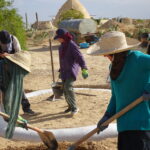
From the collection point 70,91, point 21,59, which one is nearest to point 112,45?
point 21,59

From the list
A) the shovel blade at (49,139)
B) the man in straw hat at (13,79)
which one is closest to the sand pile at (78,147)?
the shovel blade at (49,139)

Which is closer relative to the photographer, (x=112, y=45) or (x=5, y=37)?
(x=112, y=45)

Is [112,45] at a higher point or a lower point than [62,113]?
higher

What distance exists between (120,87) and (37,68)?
1019 cm

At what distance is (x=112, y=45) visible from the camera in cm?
324

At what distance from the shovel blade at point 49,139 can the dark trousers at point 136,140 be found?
5.43 ft

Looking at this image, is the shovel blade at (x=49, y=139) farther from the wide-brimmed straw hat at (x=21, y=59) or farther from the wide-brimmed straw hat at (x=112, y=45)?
the wide-brimmed straw hat at (x=112, y=45)

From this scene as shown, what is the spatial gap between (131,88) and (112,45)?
16.1 inches

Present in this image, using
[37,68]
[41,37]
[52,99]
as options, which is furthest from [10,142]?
[41,37]

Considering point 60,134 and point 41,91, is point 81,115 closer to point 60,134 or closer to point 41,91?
point 60,134

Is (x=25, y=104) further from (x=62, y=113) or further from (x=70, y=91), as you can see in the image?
(x=70, y=91)

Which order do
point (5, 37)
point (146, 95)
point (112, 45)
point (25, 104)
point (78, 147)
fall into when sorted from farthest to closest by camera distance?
point (25, 104) → point (5, 37) → point (78, 147) → point (112, 45) → point (146, 95)

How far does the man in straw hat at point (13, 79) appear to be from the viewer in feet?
13.3

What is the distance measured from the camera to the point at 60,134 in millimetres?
5430
